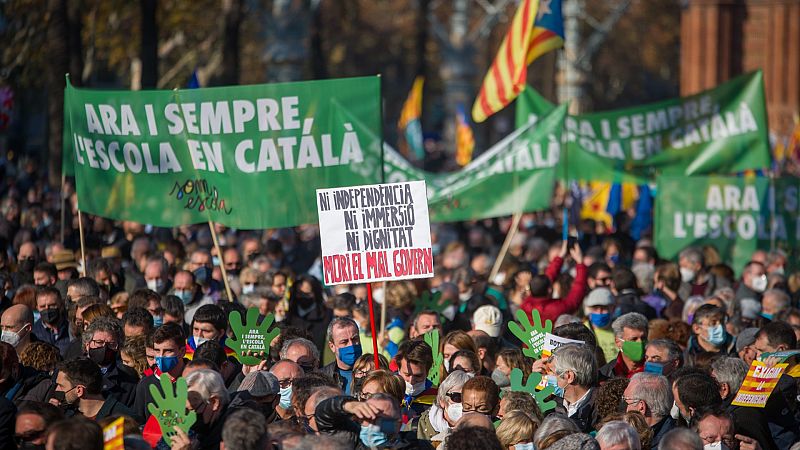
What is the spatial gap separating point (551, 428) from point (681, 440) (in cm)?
68

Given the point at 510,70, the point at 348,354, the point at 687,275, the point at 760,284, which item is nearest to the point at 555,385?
the point at 348,354

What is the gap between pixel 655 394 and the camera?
7855mm

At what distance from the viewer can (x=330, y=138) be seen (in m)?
12.0

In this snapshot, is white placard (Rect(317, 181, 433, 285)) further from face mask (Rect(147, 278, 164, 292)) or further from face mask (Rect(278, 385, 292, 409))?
face mask (Rect(147, 278, 164, 292))

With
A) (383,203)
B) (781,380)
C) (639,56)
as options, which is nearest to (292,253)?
(383,203)

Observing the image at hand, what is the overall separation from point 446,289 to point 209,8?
26431 millimetres

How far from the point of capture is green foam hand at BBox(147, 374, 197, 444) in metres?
6.92

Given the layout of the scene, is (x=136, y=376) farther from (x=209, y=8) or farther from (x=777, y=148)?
(x=209, y=8)

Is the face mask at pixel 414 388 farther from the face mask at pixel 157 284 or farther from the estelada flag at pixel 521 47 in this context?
the estelada flag at pixel 521 47

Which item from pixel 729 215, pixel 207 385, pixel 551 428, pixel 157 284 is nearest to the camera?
pixel 551 428

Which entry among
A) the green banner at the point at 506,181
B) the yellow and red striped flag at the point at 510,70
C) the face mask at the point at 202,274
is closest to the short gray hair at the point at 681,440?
the face mask at the point at 202,274

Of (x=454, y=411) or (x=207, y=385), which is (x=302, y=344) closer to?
(x=454, y=411)

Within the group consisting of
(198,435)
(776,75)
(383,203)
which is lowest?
(198,435)

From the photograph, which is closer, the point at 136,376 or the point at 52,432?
the point at 52,432
